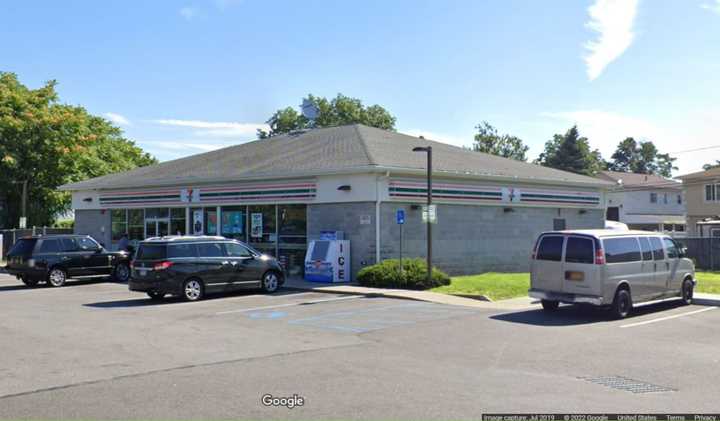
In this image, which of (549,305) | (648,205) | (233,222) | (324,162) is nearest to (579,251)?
(549,305)

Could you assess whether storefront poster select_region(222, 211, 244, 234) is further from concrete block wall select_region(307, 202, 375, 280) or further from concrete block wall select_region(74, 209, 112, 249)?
concrete block wall select_region(74, 209, 112, 249)

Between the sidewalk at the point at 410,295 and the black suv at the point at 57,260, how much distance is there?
6.85 m

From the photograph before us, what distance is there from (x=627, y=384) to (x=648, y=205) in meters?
61.2

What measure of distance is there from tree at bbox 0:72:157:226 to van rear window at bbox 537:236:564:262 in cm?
3496

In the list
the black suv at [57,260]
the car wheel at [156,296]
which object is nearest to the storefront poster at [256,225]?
the black suv at [57,260]

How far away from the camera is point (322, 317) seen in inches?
567

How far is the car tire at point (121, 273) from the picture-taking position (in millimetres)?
24000

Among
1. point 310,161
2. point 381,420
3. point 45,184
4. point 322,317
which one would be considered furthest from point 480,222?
point 45,184

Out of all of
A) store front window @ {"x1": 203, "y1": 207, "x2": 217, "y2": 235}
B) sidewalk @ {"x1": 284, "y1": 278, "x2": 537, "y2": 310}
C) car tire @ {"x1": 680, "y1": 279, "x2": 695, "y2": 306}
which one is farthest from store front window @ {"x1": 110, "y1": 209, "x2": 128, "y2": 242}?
car tire @ {"x1": 680, "y1": 279, "x2": 695, "y2": 306}

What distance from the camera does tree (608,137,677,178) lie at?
117000mm

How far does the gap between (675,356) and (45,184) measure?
137 feet

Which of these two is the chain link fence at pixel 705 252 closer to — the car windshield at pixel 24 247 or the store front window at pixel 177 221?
the store front window at pixel 177 221

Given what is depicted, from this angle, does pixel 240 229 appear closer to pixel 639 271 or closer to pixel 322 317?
pixel 322 317

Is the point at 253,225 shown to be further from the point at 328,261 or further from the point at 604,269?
the point at 604,269
